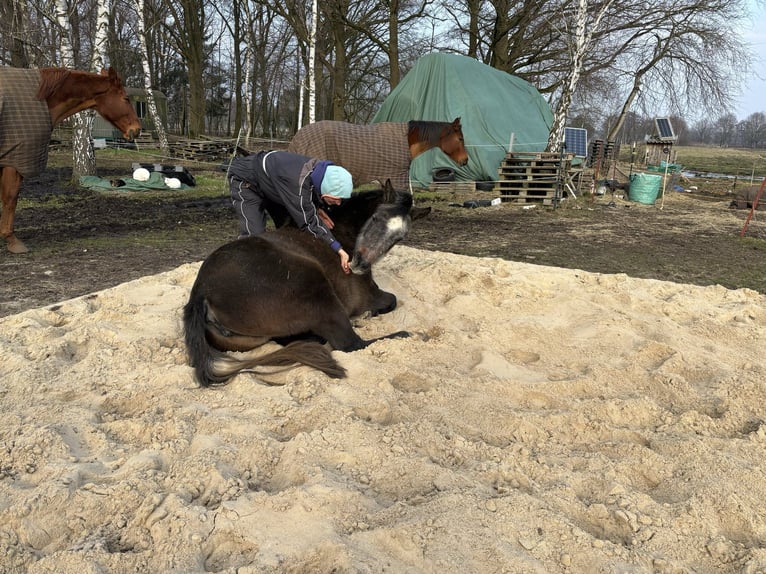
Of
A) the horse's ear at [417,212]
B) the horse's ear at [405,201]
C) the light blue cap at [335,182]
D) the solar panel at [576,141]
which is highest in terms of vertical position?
the solar panel at [576,141]

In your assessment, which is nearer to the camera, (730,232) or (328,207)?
(328,207)

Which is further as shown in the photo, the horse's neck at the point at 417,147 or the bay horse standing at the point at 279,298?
the horse's neck at the point at 417,147

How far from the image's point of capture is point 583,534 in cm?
179

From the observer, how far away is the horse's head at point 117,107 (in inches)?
280

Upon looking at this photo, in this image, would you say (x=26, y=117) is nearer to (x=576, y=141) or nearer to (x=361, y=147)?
(x=361, y=147)

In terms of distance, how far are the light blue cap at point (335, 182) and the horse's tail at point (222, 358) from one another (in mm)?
992

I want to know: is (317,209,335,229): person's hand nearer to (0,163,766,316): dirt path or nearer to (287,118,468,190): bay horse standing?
(287,118,468,190): bay horse standing

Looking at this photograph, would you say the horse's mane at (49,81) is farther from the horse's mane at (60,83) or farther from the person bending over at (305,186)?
the person bending over at (305,186)

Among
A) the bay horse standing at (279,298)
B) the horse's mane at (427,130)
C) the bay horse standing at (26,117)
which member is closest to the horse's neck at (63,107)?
the bay horse standing at (26,117)

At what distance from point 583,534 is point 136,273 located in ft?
15.6

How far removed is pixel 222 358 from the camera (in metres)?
3.06

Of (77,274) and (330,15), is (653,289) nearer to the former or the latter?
(77,274)

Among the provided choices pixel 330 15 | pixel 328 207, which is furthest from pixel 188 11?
pixel 328 207

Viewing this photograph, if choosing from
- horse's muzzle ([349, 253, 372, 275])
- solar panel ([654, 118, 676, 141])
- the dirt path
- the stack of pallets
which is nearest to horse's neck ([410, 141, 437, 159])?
the dirt path
